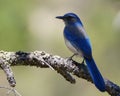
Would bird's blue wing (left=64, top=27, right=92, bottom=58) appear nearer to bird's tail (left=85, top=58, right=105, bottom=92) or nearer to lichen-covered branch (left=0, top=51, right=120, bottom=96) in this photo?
bird's tail (left=85, top=58, right=105, bottom=92)

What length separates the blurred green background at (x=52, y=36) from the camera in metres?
10.9

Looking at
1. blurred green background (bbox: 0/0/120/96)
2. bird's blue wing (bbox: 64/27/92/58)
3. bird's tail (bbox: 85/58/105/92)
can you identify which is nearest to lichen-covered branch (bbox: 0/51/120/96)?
bird's tail (bbox: 85/58/105/92)

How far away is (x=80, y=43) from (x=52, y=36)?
6.80m

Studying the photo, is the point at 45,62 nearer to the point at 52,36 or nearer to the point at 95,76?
the point at 95,76

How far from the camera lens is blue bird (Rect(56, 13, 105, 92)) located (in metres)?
4.97

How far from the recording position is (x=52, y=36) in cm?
1261

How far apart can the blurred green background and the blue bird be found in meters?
3.55

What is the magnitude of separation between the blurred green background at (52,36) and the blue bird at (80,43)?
3552 mm

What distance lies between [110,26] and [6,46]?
2.69 meters

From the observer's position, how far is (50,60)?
493 cm

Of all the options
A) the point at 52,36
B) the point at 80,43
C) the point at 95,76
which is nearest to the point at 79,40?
the point at 80,43

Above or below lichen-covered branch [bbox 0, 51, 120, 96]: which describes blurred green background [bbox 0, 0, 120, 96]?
below

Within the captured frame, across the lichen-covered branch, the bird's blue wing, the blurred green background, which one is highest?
the lichen-covered branch

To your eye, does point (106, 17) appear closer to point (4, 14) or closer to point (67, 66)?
point (4, 14)
